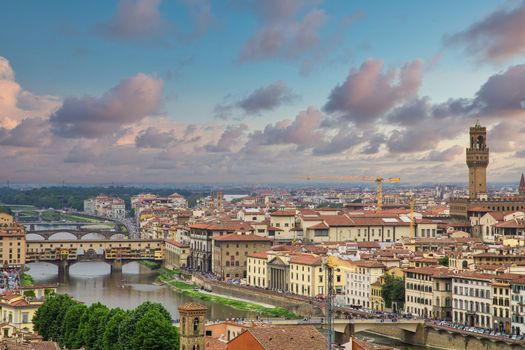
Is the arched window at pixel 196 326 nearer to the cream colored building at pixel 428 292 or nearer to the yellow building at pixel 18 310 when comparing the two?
the yellow building at pixel 18 310

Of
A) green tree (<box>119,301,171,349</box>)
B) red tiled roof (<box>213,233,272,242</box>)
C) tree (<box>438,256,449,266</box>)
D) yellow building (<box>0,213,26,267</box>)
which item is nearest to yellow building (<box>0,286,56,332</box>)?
green tree (<box>119,301,171,349</box>)

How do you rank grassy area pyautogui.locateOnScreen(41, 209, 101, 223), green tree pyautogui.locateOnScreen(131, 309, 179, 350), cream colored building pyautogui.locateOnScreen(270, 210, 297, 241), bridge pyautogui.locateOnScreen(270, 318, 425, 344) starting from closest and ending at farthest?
green tree pyautogui.locateOnScreen(131, 309, 179, 350) → bridge pyautogui.locateOnScreen(270, 318, 425, 344) → cream colored building pyautogui.locateOnScreen(270, 210, 297, 241) → grassy area pyautogui.locateOnScreen(41, 209, 101, 223)

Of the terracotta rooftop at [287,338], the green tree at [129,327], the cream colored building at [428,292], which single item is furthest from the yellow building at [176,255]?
the terracotta rooftop at [287,338]

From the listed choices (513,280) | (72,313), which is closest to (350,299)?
(513,280)

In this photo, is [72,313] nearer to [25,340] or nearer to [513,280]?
[25,340]

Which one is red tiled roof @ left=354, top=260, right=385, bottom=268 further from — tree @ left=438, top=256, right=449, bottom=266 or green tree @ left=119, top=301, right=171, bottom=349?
green tree @ left=119, top=301, right=171, bottom=349
